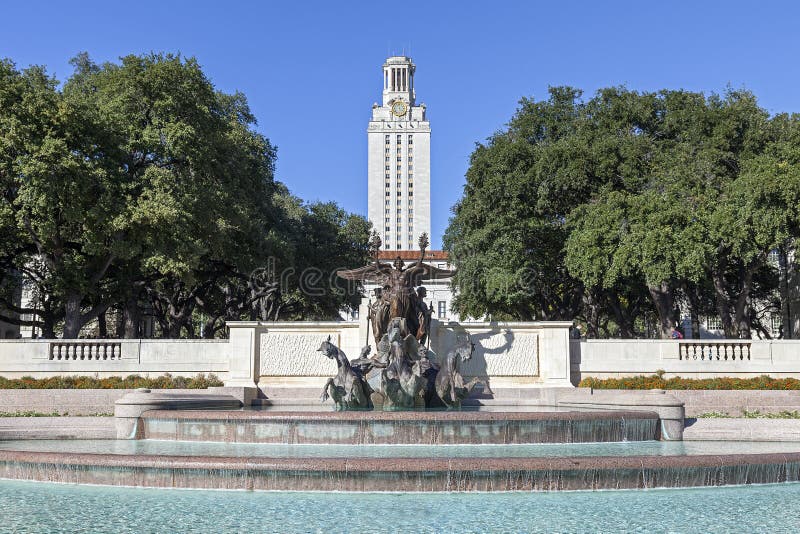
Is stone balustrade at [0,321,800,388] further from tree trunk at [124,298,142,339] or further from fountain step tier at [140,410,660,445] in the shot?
tree trunk at [124,298,142,339]

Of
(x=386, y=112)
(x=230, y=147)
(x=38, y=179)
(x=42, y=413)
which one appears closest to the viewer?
(x=42, y=413)

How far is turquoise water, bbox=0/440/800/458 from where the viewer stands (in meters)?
14.8

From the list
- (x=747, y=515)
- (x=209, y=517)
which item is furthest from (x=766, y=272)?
(x=209, y=517)

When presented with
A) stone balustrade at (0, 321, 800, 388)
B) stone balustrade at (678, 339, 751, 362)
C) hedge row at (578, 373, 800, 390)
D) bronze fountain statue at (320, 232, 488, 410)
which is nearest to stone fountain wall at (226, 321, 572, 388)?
stone balustrade at (0, 321, 800, 388)

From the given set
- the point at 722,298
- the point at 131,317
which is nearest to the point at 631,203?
the point at 722,298

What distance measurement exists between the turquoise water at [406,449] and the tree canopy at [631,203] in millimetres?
16562

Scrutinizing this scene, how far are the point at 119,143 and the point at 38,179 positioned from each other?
512cm

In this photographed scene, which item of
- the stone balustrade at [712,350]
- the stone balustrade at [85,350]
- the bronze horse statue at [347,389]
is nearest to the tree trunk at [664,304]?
the stone balustrade at [712,350]

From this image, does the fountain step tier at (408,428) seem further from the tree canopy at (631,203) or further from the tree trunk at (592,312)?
the tree trunk at (592,312)

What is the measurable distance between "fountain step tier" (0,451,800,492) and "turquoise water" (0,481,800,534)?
21cm

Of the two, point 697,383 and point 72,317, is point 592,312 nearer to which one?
point 697,383

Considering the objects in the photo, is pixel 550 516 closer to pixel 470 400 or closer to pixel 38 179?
pixel 470 400

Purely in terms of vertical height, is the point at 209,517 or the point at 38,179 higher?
the point at 38,179

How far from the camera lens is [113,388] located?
2628 centimetres
